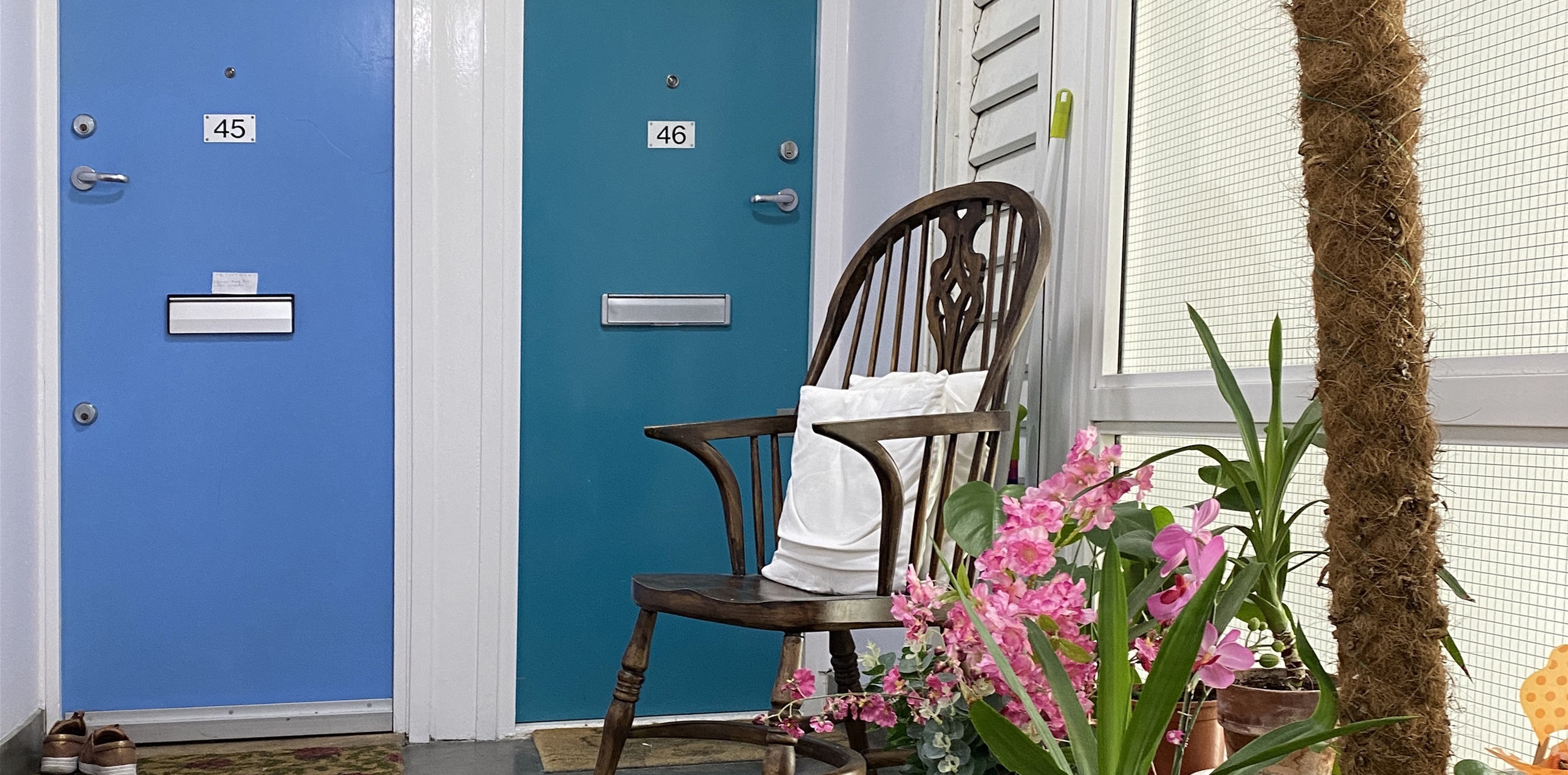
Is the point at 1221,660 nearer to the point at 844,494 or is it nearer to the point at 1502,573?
the point at 1502,573

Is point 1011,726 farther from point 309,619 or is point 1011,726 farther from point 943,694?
point 309,619

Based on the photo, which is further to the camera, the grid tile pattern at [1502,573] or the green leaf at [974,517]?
the green leaf at [974,517]

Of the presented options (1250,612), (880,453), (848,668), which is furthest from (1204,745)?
(848,668)

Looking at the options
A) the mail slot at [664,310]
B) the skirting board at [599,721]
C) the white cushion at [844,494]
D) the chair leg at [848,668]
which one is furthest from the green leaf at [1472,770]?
the mail slot at [664,310]

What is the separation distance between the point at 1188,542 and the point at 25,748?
2.35 metres

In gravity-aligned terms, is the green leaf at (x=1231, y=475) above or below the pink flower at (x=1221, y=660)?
above

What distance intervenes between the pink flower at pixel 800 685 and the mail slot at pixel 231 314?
1557 millimetres

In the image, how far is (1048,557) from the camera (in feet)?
3.21

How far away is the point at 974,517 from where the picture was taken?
1.25m

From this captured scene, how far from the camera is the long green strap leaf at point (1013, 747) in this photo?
29.5 inches

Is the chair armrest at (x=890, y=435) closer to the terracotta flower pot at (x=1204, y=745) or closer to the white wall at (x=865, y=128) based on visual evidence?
the terracotta flower pot at (x=1204, y=745)

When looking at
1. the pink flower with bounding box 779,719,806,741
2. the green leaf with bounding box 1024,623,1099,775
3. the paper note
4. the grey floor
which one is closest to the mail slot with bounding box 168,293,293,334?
the paper note

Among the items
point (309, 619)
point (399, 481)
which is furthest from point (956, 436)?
point (309, 619)

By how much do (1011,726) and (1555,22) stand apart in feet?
2.70
